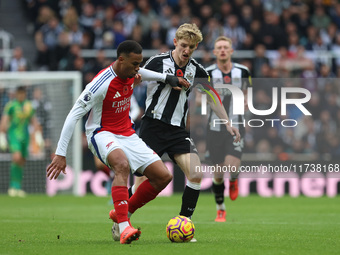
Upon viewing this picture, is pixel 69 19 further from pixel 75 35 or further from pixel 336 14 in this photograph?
pixel 336 14

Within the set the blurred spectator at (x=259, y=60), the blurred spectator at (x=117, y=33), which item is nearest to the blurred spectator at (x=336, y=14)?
the blurred spectator at (x=259, y=60)

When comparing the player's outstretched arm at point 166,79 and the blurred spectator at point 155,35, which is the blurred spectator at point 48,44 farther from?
the player's outstretched arm at point 166,79

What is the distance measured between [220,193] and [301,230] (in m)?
2.05

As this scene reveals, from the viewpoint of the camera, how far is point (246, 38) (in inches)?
781

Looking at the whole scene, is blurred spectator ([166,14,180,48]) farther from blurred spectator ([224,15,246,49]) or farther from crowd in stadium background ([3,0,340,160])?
blurred spectator ([224,15,246,49])

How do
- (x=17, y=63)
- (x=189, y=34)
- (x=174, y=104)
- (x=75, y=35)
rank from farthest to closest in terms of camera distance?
1. (x=75, y=35)
2. (x=17, y=63)
3. (x=174, y=104)
4. (x=189, y=34)

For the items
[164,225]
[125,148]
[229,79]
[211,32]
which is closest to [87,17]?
[211,32]

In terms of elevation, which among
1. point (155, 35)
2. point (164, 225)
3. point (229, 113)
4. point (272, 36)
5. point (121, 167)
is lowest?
point (164, 225)

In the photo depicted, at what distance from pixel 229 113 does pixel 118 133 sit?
3980 mm

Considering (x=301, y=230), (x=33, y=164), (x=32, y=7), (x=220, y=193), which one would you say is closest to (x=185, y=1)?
(x=32, y=7)

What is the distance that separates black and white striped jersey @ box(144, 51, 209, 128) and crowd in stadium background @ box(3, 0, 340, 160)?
8921 millimetres

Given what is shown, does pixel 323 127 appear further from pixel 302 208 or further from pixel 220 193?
pixel 220 193

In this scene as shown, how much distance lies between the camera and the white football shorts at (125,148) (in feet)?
23.8

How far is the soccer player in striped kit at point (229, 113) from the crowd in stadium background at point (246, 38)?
595cm
